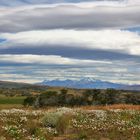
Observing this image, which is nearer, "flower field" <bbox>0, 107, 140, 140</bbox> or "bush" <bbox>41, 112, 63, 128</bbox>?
"flower field" <bbox>0, 107, 140, 140</bbox>

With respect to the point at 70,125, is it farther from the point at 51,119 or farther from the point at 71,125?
the point at 51,119

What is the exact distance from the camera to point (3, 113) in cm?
3650

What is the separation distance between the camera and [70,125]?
32844 millimetres

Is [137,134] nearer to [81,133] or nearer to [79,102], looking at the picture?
[81,133]

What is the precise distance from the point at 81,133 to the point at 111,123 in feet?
15.1

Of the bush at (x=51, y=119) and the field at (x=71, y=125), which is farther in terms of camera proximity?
the bush at (x=51, y=119)

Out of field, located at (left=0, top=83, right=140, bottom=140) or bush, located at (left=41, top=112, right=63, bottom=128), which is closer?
field, located at (left=0, top=83, right=140, bottom=140)

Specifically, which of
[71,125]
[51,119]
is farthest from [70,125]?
[51,119]

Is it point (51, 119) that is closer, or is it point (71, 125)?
point (71, 125)

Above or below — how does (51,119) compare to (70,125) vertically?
above

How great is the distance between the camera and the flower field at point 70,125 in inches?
1155

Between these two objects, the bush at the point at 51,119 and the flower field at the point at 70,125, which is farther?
the bush at the point at 51,119

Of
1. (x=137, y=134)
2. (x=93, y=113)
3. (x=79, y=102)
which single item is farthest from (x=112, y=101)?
(x=137, y=134)

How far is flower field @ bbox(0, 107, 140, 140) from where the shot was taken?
29.3 m
